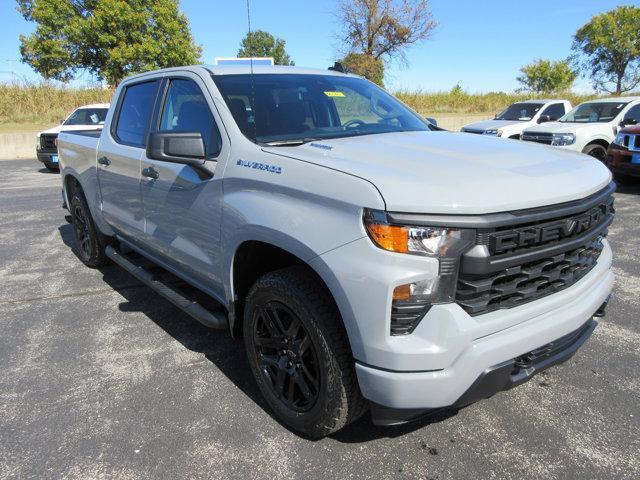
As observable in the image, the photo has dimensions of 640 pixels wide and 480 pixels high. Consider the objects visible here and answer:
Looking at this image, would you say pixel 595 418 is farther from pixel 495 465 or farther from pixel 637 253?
pixel 637 253

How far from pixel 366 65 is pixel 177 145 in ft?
103

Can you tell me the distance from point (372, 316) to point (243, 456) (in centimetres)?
110

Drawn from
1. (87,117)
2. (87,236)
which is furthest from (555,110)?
(87,236)

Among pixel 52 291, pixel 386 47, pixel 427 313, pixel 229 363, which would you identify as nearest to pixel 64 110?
pixel 386 47

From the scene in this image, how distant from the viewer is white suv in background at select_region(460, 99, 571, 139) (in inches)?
531

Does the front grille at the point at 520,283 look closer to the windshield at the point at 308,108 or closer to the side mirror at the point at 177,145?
the windshield at the point at 308,108

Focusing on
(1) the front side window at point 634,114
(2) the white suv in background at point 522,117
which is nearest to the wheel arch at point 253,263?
(1) the front side window at point 634,114

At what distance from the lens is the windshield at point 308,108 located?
293 centimetres

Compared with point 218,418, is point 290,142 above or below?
above

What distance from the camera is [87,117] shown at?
13.8 metres

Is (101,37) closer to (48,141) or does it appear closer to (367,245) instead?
(48,141)

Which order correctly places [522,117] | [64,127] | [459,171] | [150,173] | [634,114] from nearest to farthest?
[459,171] → [150,173] → [634,114] → [64,127] → [522,117]

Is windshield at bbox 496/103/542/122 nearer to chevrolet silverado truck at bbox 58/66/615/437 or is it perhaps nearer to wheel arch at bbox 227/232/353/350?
chevrolet silverado truck at bbox 58/66/615/437

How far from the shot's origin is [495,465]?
2336 millimetres
